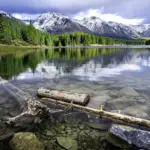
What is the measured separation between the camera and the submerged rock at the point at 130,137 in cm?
888

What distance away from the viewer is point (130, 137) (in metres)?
9.17

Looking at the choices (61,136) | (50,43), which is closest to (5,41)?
(50,43)

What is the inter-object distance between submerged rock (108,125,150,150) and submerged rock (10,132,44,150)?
3470 mm

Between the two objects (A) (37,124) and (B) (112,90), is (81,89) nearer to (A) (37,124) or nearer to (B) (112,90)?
(B) (112,90)

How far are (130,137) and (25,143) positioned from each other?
193 inches

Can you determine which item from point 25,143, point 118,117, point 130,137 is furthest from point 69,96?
point 130,137

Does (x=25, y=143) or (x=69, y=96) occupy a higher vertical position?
(x=69, y=96)

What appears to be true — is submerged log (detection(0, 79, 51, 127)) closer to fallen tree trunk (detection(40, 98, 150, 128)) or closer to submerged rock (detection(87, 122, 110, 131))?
Result: fallen tree trunk (detection(40, 98, 150, 128))

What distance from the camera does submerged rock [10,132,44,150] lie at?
873 centimetres

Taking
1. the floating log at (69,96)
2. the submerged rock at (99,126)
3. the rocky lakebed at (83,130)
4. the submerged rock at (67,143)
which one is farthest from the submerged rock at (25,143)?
the floating log at (69,96)

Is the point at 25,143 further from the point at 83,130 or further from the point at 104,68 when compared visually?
the point at 104,68

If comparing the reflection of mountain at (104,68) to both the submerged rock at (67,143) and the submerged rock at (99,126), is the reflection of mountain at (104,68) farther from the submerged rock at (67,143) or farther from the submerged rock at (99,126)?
the submerged rock at (67,143)

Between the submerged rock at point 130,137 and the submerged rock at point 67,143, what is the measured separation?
69.7 inches

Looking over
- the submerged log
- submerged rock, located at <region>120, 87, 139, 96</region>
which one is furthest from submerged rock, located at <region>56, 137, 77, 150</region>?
submerged rock, located at <region>120, 87, 139, 96</region>
